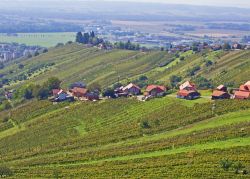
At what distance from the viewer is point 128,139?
82188 millimetres

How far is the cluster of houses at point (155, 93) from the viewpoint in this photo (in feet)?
312

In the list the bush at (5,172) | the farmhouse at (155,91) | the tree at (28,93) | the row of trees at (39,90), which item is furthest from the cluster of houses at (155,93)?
the bush at (5,172)

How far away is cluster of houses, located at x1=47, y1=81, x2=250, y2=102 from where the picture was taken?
95.1 metres

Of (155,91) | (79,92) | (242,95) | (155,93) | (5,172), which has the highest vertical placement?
(242,95)

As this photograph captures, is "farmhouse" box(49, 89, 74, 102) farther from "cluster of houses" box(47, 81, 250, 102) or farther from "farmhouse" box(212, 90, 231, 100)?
"farmhouse" box(212, 90, 231, 100)

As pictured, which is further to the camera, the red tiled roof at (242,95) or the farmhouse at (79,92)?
the farmhouse at (79,92)

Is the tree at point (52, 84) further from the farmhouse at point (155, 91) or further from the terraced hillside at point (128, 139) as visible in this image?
the farmhouse at point (155, 91)

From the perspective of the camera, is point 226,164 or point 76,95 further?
point 76,95

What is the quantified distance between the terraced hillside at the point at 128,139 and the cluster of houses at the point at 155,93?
296 cm

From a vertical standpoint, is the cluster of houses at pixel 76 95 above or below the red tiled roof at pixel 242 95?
below

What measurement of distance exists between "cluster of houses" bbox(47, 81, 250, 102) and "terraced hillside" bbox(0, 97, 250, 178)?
9.70 feet

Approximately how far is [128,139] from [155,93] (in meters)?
26.1

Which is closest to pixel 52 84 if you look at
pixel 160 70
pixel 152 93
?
pixel 152 93

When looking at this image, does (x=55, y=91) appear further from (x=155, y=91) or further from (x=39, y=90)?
(x=155, y=91)
